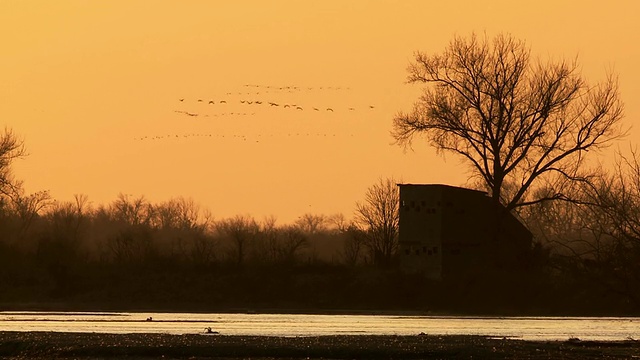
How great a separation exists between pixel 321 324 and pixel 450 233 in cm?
2154

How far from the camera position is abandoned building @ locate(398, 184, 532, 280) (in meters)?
80.5

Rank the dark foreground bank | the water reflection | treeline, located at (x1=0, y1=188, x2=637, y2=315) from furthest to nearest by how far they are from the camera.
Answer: treeline, located at (x1=0, y1=188, x2=637, y2=315)
the water reflection
the dark foreground bank

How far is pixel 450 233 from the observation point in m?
80.9

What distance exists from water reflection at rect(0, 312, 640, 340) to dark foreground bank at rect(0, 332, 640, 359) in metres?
4.07

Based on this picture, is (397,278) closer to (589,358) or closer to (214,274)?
(214,274)

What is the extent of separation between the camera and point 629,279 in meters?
51.3

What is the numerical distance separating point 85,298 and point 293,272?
977cm

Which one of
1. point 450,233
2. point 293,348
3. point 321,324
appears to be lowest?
point 293,348

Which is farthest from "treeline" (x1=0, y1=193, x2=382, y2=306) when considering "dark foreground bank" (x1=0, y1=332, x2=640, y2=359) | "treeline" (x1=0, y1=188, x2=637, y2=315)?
"dark foreground bank" (x1=0, y1=332, x2=640, y2=359)

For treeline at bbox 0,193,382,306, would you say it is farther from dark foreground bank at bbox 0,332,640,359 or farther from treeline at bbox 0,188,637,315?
dark foreground bank at bbox 0,332,640,359

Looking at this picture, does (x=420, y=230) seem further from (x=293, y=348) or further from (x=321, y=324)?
(x=293, y=348)

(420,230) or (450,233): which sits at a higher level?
(420,230)

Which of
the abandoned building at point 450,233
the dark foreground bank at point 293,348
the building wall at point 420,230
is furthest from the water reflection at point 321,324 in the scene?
the abandoned building at point 450,233

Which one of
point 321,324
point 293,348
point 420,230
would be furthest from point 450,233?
point 293,348
